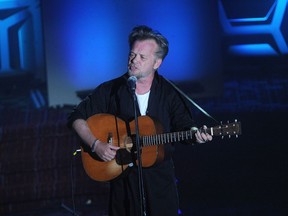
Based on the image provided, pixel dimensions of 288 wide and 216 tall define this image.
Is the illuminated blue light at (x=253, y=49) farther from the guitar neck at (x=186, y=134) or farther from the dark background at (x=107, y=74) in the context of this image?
the guitar neck at (x=186, y=134)

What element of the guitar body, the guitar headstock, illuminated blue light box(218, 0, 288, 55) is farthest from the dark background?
the guitar headstock

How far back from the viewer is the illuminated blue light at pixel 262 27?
7117 mm

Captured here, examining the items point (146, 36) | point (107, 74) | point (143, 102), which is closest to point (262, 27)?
point (107, 74)

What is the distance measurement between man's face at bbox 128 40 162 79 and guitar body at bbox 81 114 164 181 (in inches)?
14.9

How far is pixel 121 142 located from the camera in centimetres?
390

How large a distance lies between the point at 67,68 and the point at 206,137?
155 inches

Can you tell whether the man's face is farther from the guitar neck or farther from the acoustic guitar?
the guitar neck

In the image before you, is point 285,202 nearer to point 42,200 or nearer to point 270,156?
point 270,156

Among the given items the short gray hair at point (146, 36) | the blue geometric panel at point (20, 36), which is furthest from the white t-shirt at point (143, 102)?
the blue geometric panel at point (20, 36)

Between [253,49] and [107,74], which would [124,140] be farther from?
[253,49]

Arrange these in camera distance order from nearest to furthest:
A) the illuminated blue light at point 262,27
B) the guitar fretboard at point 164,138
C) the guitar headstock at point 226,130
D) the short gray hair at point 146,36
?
the guitar headstock at point 226,130 < the guitar fretboard at point 164,138 < the short gray hair at point 146,36 < the illuminated blue light at point 262,27

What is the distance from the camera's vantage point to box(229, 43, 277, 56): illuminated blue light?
23.5 feet

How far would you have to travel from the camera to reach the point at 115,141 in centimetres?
391

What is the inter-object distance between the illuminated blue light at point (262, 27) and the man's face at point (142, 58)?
11.9 feet
